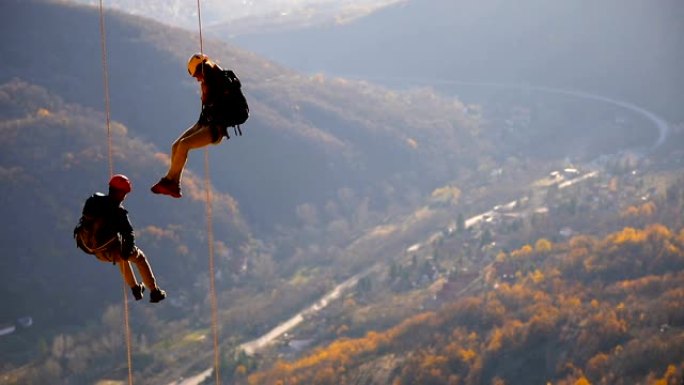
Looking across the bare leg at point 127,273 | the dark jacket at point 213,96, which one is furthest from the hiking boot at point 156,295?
the dark jacket at point 213,96

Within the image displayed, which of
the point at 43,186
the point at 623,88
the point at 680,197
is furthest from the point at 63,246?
the point at 623,88

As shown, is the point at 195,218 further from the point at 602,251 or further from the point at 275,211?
the point at 602,251

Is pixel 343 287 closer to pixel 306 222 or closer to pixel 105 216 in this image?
pixel 306 222

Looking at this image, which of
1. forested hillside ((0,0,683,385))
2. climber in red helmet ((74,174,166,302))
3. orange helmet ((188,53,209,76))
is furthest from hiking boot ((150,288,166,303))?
forested hillside ((0,0,683,385))

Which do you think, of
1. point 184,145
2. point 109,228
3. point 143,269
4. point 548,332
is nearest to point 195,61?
point 184,145

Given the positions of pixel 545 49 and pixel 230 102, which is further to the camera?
pixel 545 49

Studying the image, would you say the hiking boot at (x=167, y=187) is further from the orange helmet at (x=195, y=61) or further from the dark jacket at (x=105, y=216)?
the orange helmet at (x=195, y=61)

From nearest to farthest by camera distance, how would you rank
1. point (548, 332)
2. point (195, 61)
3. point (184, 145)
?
1. point (184, 145)
2. point (195, 61)
3. point (548, 332)

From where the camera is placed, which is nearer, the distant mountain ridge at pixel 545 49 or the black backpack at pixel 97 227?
the black backpack at pixel 97 227
